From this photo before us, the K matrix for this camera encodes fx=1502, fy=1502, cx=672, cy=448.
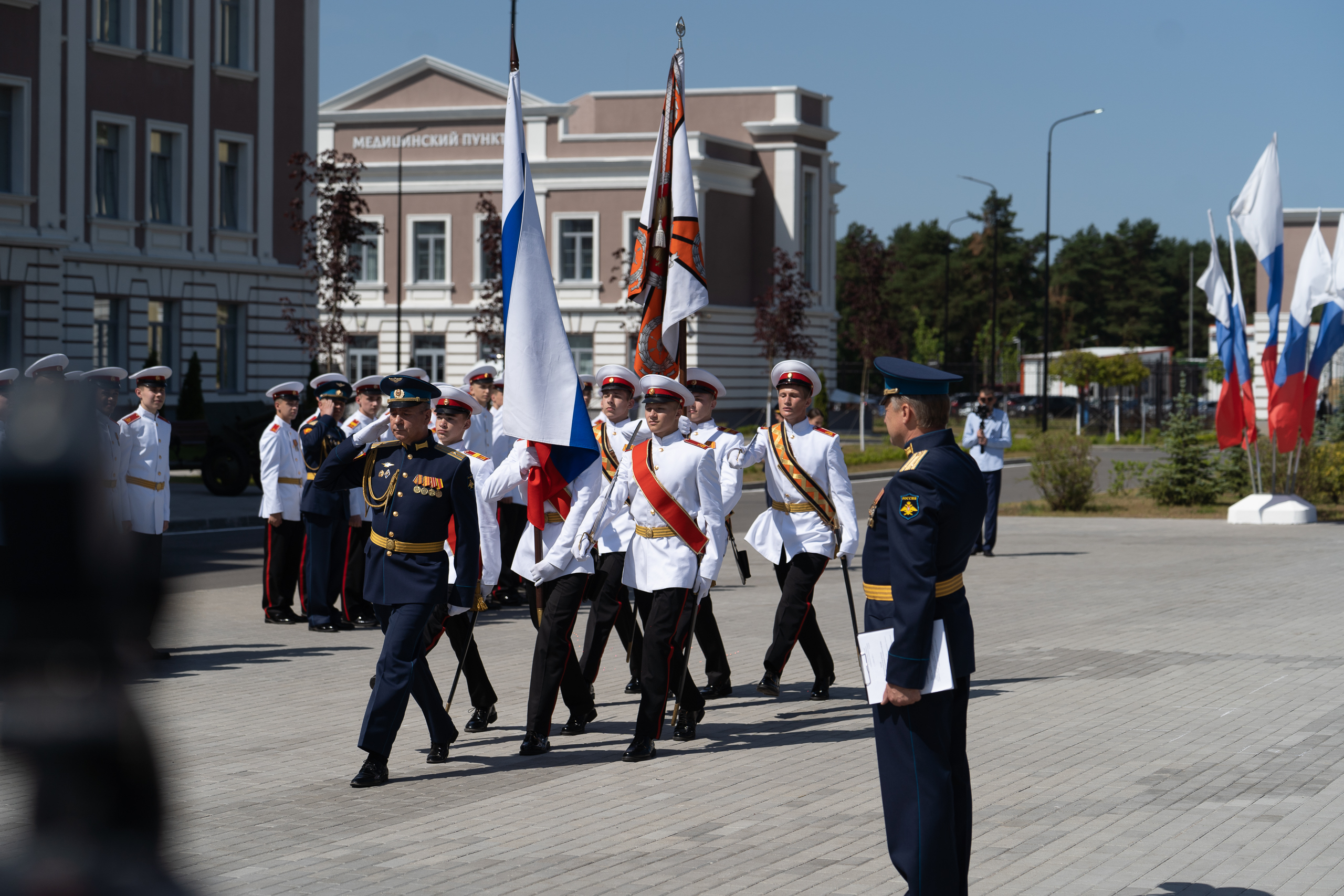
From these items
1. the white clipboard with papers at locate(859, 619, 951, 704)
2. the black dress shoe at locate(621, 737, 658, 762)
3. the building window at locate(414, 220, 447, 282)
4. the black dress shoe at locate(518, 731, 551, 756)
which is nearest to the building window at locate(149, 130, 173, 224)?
the building window at locate(414, 220, 447, 282)

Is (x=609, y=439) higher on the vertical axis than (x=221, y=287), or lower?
lower

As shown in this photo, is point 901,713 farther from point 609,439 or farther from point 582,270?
point 582,270

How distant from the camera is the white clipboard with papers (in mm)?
4531

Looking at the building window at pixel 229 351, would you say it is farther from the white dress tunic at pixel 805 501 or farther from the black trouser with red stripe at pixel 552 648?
the black trouser with red stripe at pixel 552 648

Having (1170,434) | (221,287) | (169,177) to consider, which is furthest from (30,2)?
(1170,434)

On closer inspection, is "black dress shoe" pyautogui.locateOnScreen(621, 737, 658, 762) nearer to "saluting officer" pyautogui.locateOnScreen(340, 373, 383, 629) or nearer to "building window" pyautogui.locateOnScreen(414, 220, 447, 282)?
"saluting officer" pyautogui.locateOnScreen(340, 373, 383, 629)

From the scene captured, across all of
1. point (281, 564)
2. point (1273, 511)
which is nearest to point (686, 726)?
point (281, 564)

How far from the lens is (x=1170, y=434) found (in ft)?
82.8

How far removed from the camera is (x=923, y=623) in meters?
4.50

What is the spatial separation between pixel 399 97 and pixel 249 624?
52655 mm

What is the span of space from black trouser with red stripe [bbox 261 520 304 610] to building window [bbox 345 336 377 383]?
4573 cm

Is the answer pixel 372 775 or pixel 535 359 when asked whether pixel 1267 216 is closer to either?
pixel 535 359

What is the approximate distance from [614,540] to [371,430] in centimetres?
138

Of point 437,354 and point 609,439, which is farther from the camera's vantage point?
point 437,354
